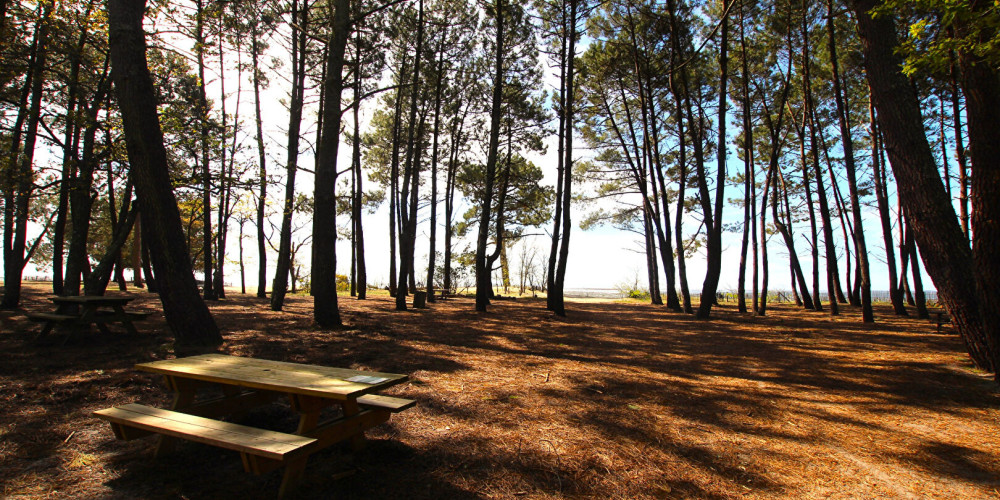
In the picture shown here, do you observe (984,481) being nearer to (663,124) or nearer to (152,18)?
(152,18)

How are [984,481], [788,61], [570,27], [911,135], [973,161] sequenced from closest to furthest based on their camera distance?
[984,481] < [973,161] < [911,135] < [570,27] < [788,61]

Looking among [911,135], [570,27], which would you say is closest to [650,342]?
[911,135]

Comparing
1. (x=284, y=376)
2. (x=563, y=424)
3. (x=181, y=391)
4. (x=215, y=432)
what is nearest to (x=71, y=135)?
(x=181, y=391)

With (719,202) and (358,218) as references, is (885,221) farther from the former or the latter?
(358,218)

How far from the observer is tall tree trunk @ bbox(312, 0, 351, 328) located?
7566mm

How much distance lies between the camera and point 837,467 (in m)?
2.77

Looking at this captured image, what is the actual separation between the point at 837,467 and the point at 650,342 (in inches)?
194

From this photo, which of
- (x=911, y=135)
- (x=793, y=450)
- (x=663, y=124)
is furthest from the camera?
(x=663, y=124)

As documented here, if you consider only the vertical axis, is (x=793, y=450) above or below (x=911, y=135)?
below

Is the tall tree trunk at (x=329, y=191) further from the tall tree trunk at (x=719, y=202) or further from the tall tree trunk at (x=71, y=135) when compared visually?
the tall tree trunk at (x=719, y=202)

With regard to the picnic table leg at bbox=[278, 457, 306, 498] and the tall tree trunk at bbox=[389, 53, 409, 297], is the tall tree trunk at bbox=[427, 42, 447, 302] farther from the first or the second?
the picnic table leg at bbox=[278, 457, 306, 498]

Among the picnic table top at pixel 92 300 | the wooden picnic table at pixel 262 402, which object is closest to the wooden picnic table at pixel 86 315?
the picnic table top at pixel 92 300

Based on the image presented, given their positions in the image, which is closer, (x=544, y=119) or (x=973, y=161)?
(x=973, y=161)

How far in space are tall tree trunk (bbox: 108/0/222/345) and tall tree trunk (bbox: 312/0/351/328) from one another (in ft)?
8.39
